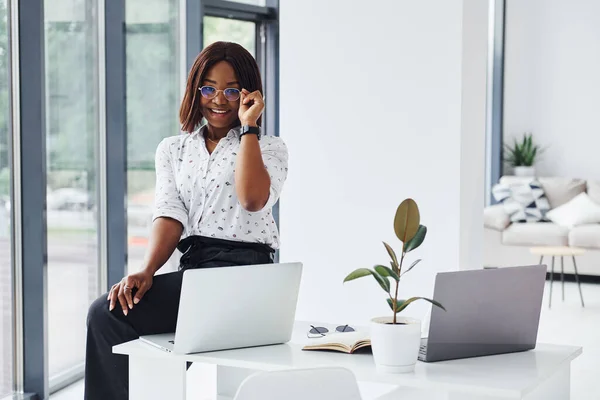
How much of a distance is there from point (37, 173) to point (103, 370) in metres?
1.55

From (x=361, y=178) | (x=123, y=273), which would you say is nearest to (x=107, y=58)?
(x=123, y=273)

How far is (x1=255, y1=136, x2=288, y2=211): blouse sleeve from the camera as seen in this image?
94.0 inches

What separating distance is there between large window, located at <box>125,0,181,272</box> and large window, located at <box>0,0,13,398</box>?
90 centimetres

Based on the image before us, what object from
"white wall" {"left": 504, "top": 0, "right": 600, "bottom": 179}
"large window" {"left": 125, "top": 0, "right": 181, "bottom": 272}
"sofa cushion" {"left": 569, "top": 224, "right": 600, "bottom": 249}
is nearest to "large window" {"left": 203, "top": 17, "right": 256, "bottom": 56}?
"large window" {"left": 125, "top": 0, "right": 181, "bottom": 272}

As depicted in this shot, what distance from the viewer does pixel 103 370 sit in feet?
7.45

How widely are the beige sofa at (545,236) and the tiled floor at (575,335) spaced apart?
291mm

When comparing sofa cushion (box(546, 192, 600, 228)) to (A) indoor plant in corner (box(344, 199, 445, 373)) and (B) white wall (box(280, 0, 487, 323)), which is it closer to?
(B) white wall (box(280, 0, 487, 323))

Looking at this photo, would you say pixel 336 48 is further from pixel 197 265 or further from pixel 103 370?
pixel 103 370

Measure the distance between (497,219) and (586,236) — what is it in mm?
794

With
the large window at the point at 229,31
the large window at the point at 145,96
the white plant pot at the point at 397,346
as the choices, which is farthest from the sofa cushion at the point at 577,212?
the white plant pot at the point at 397,346

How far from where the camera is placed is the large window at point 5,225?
353 cm

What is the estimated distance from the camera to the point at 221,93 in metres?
2.44

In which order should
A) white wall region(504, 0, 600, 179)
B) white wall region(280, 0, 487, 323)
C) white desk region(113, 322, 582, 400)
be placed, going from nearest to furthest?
1. white desk region(113, 322, 582, 400)
2. white wall region(280, 0, 487, 323)
3. white wall region(504, 0, 600, 179)

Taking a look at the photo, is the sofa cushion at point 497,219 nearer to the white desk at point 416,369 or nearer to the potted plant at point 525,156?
the potted plant at point 525,156
